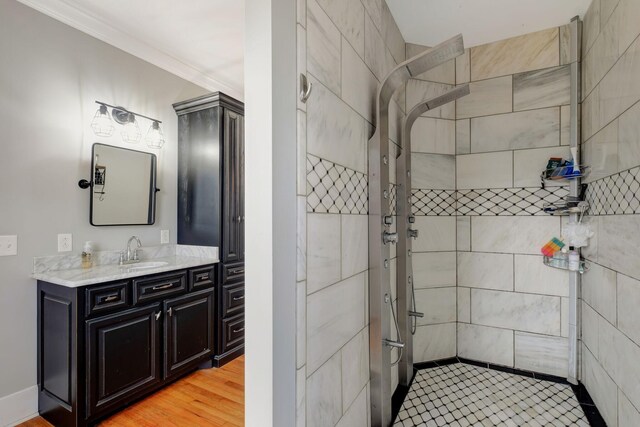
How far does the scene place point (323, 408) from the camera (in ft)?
3.73

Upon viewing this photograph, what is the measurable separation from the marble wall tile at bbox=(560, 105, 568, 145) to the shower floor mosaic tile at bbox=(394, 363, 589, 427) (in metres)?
1.79

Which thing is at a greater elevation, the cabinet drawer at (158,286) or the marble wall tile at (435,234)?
the marble wall tile at (435,234)

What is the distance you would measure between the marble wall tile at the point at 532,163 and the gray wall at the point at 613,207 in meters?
0.17

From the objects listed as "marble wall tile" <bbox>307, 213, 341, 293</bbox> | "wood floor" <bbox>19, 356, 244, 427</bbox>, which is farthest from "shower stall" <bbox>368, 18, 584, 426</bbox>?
"wood floor" <bbox>19, 356, 244, 427</bbox>

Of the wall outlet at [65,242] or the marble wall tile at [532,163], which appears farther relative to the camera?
the marble wall tile at [532,163]

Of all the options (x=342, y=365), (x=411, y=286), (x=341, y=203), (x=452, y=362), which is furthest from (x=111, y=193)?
(x=452, y=362)

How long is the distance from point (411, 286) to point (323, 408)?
4.13ft

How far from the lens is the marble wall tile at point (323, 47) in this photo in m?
1.07

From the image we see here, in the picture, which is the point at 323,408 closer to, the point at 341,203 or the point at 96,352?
the point at 341,203

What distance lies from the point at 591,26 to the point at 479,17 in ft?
2.28

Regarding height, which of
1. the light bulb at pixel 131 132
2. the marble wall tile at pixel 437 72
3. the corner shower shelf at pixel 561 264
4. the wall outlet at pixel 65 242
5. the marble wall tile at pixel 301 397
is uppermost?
Answer: the marble wall tile at pixel 437 72

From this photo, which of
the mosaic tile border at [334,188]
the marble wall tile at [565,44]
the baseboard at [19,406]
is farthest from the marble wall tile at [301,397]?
the marble wall tile at [565,44]

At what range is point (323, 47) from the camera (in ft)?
3.77

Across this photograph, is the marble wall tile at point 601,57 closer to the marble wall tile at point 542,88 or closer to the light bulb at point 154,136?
the marble wall tile at point 542,88
